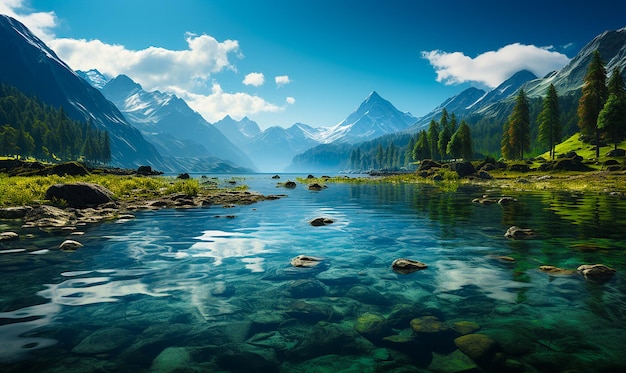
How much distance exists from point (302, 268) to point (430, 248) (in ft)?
20.6

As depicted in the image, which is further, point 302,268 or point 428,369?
point 302,268

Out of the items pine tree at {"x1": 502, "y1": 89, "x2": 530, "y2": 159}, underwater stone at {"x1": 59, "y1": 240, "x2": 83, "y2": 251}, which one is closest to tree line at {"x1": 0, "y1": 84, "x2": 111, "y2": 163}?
underwater stone at {"x1": 59, "y1": 240, "x2": 83, "y2": 251}

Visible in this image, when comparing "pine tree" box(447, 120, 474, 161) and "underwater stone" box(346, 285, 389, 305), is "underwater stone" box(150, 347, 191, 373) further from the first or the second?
"pine tree" box(447, 120, 474, 161)

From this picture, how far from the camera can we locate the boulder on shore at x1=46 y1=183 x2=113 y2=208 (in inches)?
1035

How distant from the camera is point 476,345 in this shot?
6258mm

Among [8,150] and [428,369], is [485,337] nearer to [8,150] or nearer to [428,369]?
[428,369]

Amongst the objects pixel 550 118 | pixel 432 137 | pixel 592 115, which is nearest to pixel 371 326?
pixel 592 115

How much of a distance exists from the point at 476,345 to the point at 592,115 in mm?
89225

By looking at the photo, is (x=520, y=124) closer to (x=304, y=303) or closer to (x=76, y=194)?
(x=76, y=194)

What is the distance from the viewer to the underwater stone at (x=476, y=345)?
236 inches

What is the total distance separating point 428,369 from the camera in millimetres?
5648

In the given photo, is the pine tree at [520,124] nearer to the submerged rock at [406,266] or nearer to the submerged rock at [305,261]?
the submerged rock at [406,266]

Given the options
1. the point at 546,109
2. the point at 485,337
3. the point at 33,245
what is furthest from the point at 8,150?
the point at 546,109

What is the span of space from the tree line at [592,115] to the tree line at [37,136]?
15647 centimetres
